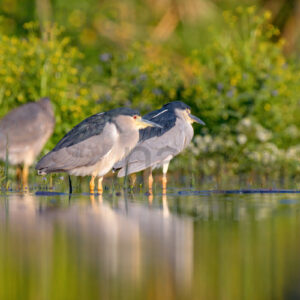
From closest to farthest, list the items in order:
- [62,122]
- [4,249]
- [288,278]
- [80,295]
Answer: [80,295] → [288,278] → [4,249] → [62,122]

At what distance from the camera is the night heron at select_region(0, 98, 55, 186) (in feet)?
34.0

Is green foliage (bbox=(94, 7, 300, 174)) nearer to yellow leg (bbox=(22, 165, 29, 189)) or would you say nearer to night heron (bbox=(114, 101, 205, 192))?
night heron (bbox=(114, 101, 205, 192))

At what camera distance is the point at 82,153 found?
29.2ft

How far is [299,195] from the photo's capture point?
352 inches

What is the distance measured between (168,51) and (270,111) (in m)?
7.10

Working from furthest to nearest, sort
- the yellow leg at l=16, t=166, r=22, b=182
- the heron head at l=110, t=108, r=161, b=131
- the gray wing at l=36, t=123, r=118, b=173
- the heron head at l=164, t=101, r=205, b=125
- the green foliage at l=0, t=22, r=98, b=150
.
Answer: the green foliage at l=0, t=22, r=98, b=150, the yellow leg at l=16, t=166, r=22, b=182, the heron head at l=164, t=101, r=205, b=125, the heron head at l=110, t=108, r=161, b=131, the gray wing at l=36, t=123, r=118, b=173

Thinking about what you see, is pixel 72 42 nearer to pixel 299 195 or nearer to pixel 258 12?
pixel 258 12

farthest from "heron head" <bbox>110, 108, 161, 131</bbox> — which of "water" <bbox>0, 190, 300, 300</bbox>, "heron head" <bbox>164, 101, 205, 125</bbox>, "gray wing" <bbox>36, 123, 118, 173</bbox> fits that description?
"water" <bbox>0, 190, 300, 300</bbox>

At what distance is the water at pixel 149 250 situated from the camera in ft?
12.9

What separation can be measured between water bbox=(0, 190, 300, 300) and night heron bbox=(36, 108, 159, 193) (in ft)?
2.93

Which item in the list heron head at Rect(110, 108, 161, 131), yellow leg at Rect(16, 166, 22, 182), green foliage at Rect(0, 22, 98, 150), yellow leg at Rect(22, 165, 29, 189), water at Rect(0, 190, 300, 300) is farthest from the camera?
green foliage at Rect(0, 22, 98, 150)

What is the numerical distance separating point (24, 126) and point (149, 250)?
5.78 m

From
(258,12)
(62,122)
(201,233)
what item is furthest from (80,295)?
(258,12)

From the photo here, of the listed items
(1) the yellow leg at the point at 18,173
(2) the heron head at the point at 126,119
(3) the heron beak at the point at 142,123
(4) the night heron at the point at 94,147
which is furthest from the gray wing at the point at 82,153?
(1) the yellow leg at the point at 18,173
